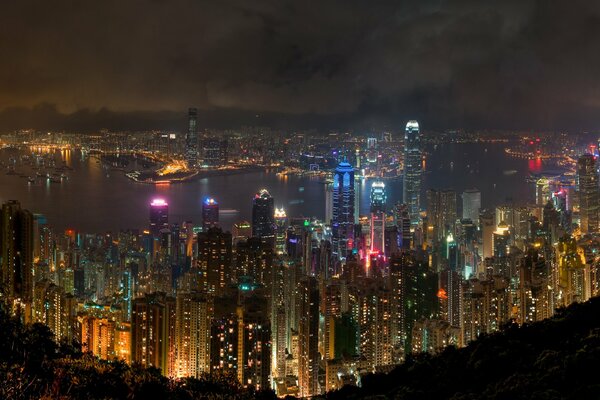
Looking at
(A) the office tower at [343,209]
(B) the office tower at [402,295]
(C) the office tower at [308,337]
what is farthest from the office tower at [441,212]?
(C) the office tower at [308,337]

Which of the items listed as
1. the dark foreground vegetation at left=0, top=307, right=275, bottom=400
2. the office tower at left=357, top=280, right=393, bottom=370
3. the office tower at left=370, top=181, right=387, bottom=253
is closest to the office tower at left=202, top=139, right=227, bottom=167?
the office tower at left=370, top=181, right=387, bottom=253

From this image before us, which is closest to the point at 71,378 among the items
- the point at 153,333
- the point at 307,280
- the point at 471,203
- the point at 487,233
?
the point at 153,333

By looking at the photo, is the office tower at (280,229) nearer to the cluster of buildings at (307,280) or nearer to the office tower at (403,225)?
the cluster of buildings at (307,280)

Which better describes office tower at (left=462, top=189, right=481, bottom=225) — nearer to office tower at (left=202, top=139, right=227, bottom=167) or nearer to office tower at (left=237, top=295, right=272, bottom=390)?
office tower at (left=202, top=139, right=227, bottom=167)

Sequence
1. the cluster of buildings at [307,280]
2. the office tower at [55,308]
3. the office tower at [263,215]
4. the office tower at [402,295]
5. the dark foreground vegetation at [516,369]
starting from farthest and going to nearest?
the office tower at [263,215], the office tower at [402,295], the office tower at [55,308], the cluster of buildings at [307,280], the dark foreground vegetation at [516,369]

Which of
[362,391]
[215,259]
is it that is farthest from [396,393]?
[215,259]

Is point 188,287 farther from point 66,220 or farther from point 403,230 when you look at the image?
point 403,230
